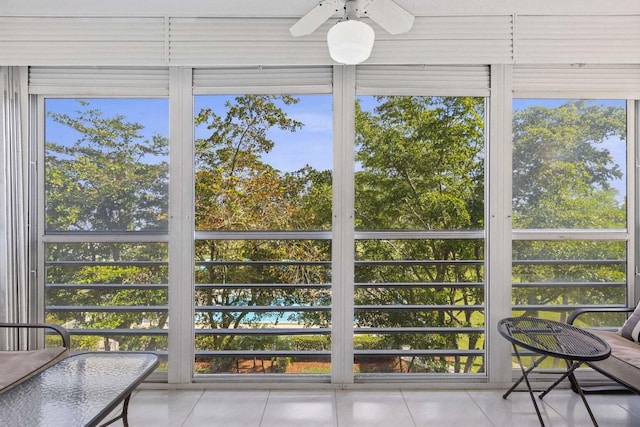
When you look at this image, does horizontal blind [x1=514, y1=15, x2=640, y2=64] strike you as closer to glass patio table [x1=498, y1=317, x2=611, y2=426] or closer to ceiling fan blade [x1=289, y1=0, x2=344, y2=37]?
ceiling fan blade [x1=289, y1=0, x2=344, y2=37]

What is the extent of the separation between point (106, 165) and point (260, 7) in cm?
156

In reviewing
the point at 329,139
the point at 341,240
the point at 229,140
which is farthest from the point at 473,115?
the point at 229,140

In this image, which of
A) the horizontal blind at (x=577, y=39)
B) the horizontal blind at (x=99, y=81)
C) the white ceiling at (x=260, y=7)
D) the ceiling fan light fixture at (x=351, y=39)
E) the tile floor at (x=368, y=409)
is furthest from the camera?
the horizontal blind at (x=99, y=81)

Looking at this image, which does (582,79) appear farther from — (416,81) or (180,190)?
(180,190)

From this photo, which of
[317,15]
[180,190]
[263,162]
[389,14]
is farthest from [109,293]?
[389,14]

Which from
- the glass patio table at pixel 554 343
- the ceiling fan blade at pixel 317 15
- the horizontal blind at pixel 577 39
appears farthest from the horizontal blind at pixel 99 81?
the glass patio table at pixel 554 343

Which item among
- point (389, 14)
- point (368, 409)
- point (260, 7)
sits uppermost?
point (260, 7)

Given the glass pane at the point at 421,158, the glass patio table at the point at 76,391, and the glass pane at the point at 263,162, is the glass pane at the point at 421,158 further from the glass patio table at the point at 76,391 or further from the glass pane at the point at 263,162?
the glass patio table at the point at 76,391

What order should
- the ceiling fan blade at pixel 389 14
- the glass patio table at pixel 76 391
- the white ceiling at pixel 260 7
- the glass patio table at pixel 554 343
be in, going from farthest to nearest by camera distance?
1. the white ceiling at pixel 260 7
2. the glass patio table at pixel 554 343
3. the ceiling fan blade at pixel 389 14
4. the glass patio table at pixel 76 391

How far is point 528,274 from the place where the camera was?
2.81 meters

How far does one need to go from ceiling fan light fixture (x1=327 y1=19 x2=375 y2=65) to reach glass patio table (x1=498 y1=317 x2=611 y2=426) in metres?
1.78

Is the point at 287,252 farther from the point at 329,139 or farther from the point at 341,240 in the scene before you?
the point at 329,139

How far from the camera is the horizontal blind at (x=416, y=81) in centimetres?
274

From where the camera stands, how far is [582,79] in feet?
8.98
